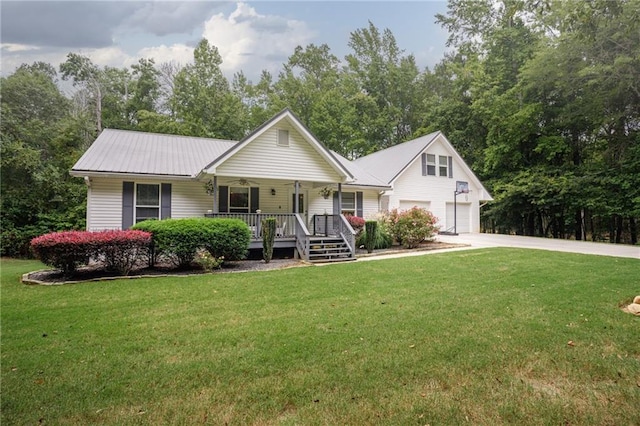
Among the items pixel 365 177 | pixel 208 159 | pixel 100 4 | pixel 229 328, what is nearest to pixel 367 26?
pixel 365 177

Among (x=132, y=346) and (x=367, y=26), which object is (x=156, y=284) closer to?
(x=132, y=346)

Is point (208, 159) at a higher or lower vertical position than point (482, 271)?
higher

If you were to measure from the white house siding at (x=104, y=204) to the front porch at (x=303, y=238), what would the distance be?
3506mm

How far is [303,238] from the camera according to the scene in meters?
11.5

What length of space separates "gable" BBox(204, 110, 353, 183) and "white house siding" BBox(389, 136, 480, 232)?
6281 millimetres

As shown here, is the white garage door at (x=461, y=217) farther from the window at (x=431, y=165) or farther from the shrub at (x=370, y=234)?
the shrub at (x=370, y=234)

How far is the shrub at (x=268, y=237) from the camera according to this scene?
1062 centimetres

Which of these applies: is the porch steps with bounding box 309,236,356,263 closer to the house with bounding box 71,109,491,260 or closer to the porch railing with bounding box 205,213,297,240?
the house with bounding box 71,109,491,260

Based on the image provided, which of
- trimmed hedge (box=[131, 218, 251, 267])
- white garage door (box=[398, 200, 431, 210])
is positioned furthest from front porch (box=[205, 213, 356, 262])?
white garage door (box=[398, 200, 431, 210])

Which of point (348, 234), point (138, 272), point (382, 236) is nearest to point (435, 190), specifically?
point (382, 236)

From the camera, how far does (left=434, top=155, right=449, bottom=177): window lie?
66.8 ft

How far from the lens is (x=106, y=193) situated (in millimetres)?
11742

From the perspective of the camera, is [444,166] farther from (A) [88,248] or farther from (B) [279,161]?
(A) [88,248]

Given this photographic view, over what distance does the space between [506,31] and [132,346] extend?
30589 millimetres
